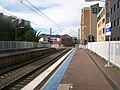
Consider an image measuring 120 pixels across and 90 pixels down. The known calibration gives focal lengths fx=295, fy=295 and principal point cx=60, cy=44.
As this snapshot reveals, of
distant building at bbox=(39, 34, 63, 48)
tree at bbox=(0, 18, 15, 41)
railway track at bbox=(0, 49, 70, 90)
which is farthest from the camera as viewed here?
distant building at bbox=(39, 34, 63, 48)

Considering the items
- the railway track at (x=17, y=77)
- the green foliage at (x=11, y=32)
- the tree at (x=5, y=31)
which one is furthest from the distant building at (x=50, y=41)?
the railway track at (x=17, y=77)

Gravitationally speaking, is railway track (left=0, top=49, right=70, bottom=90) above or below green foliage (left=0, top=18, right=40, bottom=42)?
below

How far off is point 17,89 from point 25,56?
27.7 meters

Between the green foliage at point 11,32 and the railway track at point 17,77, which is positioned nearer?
the railway track at point 17,77

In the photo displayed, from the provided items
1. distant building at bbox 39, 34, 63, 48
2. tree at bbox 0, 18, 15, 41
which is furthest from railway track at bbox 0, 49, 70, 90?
distant building at bbox 39, 34, 63, 48

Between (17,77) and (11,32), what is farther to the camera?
(11,32)

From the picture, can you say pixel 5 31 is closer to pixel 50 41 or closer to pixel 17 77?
pixel 17 77

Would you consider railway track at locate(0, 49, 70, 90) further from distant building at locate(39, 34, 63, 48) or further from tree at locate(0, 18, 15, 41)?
distant building at locate(39, 34, 63, 48)

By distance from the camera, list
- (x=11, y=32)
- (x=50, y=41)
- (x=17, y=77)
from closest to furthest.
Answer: (x=17, y=77) → (x=11, y=32) → (x=50, y=41)

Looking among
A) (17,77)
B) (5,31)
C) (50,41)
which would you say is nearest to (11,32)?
(5,31)

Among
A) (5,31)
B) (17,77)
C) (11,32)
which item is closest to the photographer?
(17,77)

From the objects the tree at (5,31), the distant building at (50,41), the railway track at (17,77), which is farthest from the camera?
the distant building at (50,41)

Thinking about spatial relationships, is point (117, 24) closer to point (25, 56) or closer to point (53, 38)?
point (25, 56)

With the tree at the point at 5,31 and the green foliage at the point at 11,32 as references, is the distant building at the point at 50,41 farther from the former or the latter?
the tree at the point at 5,31
